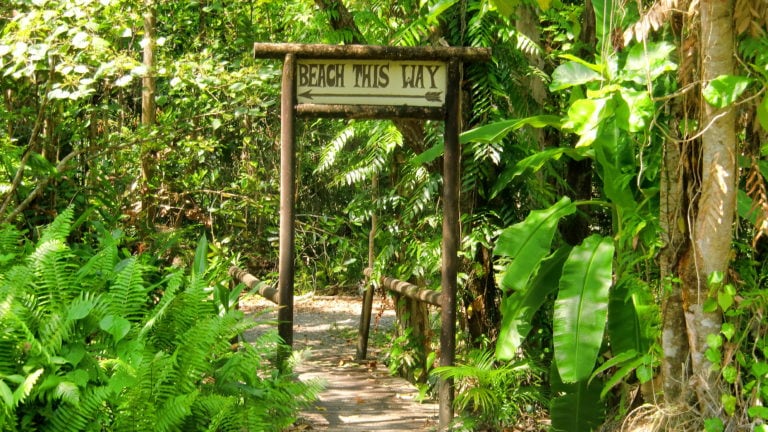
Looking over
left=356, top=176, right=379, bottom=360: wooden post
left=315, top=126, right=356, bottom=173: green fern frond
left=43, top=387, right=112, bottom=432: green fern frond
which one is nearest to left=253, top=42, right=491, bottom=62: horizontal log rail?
left=43, top=387, right=112, bottom=432: green fern frond

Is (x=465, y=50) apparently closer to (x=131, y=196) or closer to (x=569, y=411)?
(x=569, y=411)

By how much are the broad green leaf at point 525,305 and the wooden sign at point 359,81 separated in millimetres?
1288

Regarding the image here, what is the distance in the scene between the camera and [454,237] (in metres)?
5.19

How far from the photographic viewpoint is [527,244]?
4.90 m

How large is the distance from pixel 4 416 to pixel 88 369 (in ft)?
1.52

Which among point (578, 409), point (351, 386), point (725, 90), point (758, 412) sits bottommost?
point (351, 386)

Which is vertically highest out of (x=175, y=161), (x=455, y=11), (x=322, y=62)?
(x=455, y=11)

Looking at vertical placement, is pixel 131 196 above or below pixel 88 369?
above

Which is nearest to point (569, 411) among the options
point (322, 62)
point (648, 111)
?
point (648, 111)

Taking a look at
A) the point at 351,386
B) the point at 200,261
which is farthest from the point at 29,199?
the point at 351,386

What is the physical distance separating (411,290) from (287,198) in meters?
1.71

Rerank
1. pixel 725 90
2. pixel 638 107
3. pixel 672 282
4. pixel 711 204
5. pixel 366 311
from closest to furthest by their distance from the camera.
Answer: pixel 725 90, pixel 638 107, pixel 711 204, pixel 672 282, pixel 366 311

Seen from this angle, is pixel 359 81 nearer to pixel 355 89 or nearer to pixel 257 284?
pixel 355 89

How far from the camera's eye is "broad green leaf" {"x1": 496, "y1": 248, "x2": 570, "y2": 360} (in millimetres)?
5094
